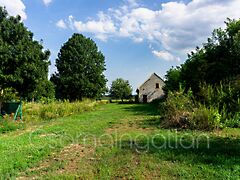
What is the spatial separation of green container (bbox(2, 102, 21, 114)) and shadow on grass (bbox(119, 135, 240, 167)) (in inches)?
437

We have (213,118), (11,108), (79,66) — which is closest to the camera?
(213,118)

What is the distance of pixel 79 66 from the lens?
42094 mm

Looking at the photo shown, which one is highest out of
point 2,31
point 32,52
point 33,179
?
point 2,31

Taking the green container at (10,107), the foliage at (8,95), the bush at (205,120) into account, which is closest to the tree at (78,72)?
the foliage at (8,95)

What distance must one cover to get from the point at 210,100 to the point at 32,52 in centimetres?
1047

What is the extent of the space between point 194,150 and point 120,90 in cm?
6620

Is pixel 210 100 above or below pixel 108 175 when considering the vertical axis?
above

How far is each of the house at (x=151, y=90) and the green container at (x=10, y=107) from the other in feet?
148

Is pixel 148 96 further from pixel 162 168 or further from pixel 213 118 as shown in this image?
pixel 162 168

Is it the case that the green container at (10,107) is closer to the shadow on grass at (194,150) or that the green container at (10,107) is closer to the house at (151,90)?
the shadow on grass at (194,150)

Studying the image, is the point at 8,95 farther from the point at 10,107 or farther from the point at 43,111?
the point at 43,111

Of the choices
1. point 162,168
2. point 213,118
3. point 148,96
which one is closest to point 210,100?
point 213,118

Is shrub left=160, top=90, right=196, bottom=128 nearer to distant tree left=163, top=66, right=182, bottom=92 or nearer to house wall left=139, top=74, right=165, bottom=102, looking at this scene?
distant tree left=163, top=66, right=182, bottom=92

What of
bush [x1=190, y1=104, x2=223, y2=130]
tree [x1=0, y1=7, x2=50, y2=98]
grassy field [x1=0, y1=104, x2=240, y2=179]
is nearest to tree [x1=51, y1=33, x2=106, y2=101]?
tree [x1=0, y1=7, x2=50, y2=98]
